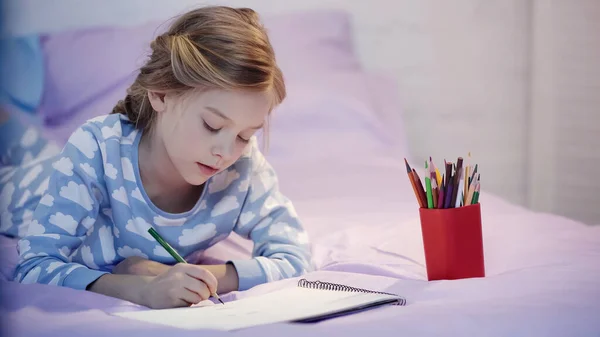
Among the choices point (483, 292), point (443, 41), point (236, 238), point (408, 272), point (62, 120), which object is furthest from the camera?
point (443, 41)

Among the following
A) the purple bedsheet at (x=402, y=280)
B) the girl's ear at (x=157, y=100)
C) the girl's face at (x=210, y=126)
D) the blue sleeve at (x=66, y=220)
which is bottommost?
the purple bedsheet at (x=402, y=280)

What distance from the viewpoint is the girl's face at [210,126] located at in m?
0.93

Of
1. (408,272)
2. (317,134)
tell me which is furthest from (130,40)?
(408,272)

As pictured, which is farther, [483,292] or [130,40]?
[130,40]

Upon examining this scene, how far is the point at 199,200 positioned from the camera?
3.47 ft

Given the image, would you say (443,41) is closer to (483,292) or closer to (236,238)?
(236,238)

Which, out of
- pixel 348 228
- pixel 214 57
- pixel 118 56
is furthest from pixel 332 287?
pixel 118 56

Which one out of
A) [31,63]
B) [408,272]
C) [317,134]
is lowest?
[408,272]

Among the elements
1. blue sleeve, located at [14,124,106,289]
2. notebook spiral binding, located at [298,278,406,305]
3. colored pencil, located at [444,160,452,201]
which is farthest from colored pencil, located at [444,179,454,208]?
blue sleeve, located at [14,124,106,289]

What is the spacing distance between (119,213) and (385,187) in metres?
0.60

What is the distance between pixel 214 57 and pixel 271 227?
261mm

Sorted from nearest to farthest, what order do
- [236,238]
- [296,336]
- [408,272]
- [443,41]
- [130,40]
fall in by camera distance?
[296,336] < [408,272] < [236,238] < [130,40] < [443,41]

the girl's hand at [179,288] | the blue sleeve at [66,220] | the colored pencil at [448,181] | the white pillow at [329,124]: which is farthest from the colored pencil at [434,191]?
the white pillow at [329,124]

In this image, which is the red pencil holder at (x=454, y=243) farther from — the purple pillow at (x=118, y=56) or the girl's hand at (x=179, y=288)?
the purple pillow at (x=118, y=56)
